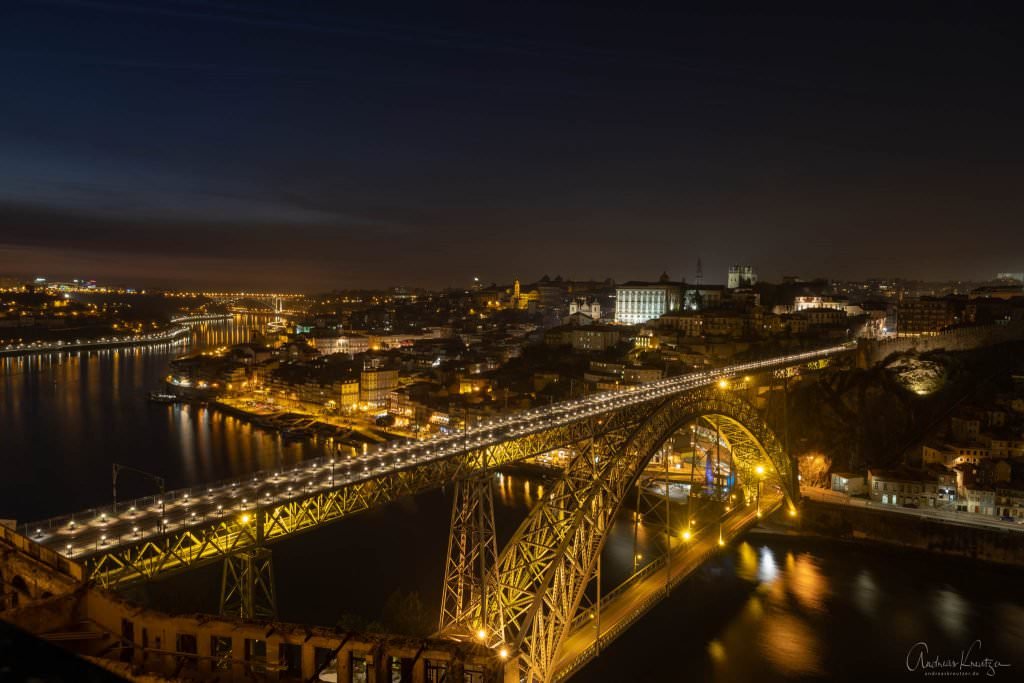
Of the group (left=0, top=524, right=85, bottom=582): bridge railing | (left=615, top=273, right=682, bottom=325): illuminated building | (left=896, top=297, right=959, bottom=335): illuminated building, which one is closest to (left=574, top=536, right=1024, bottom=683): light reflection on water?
(left=0, top=524, right=85, bottom=582): bridge railing

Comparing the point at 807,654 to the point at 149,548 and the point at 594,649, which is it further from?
the point at 149,548

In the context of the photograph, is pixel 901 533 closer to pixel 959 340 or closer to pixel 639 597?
pixel 639 597

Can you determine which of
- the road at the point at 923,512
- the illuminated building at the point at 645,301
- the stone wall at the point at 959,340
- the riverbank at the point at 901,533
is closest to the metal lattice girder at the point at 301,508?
the riverbank at the point at 901,533

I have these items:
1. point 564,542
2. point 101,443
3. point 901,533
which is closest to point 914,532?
point 901,533

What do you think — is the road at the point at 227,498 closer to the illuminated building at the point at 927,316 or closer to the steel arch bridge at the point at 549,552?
the steel arch bridge at the point at 549,552

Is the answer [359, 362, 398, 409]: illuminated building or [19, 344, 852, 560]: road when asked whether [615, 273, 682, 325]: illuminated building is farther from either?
[19, 344, 852, 560]: road

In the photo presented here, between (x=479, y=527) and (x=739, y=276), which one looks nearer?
(x=479, y=527)
